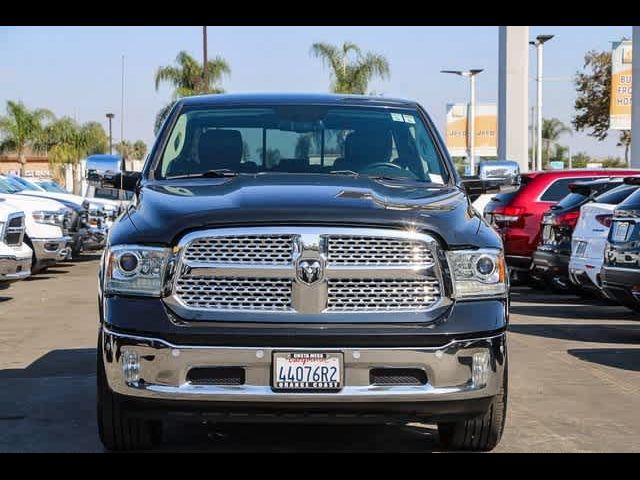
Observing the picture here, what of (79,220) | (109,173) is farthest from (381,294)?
(79,220)

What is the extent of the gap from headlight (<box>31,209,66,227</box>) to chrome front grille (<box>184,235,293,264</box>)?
13.2 metres

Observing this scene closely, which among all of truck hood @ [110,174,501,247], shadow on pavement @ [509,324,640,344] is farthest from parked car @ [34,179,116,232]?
truck hood @ [110,174,501,247]

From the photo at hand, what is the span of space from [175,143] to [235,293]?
1972 millimetres

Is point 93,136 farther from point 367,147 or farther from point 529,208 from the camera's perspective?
point 367,147

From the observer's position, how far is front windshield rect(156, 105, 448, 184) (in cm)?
714

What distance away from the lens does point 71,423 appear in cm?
710

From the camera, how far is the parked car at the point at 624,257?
35.9 feet

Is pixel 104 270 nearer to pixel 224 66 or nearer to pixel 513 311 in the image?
pixel 513 311

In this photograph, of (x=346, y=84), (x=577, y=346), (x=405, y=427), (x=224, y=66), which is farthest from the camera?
(x=224, y=66)

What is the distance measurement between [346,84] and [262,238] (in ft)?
146
